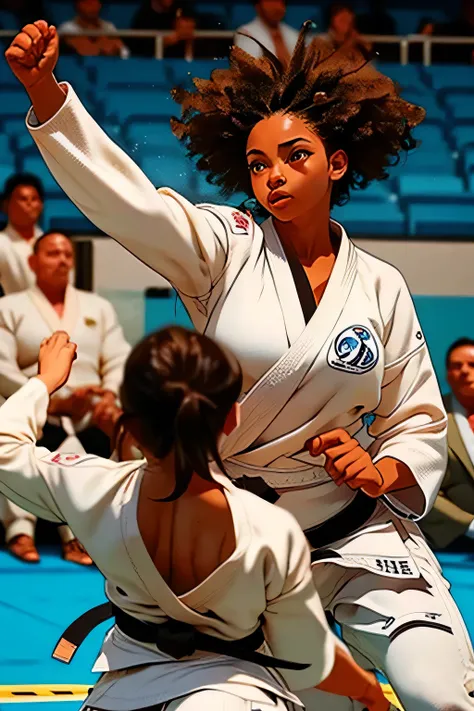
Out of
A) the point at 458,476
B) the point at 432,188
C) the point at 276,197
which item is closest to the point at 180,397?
the point at 276,197

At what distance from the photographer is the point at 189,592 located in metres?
2.03

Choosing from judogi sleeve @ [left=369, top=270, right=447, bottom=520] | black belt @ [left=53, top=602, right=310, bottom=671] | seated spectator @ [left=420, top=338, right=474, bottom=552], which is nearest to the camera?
black belt @ [left=53, top=602, right=310, bottom=671]

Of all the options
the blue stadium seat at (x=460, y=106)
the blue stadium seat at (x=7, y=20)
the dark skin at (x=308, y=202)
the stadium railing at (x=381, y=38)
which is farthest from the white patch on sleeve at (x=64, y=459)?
the blue stadium seat at (x=7, y=20)

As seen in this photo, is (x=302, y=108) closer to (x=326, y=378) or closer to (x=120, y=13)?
(x=326, y=378)

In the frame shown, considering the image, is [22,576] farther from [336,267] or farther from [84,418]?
[336,267]

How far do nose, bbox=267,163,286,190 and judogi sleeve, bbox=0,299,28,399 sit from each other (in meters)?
2.57

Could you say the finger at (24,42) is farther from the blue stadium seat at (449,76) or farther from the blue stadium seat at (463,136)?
the blue stadium seat at (449,76)

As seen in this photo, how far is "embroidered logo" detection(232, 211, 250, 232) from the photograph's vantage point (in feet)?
8.60

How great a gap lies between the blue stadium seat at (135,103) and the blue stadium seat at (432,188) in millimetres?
1396

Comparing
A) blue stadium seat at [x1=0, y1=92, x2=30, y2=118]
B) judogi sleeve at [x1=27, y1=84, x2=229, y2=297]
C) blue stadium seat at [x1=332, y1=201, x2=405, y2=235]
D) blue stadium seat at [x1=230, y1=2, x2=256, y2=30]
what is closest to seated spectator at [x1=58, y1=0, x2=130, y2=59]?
blue stadium seat at [x1=0, y1=92, x2=30, y2=118]

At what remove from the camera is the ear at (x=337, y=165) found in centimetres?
273

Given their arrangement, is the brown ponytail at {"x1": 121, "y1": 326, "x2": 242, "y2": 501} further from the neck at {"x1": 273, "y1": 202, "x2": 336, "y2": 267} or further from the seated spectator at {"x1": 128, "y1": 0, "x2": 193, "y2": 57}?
the seated spectator at {"x1": 128, "y1": 0, "x2": 193, "y2": 57}

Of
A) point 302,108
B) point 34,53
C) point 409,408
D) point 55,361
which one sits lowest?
point 409,408

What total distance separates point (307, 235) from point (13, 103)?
5.14 m
